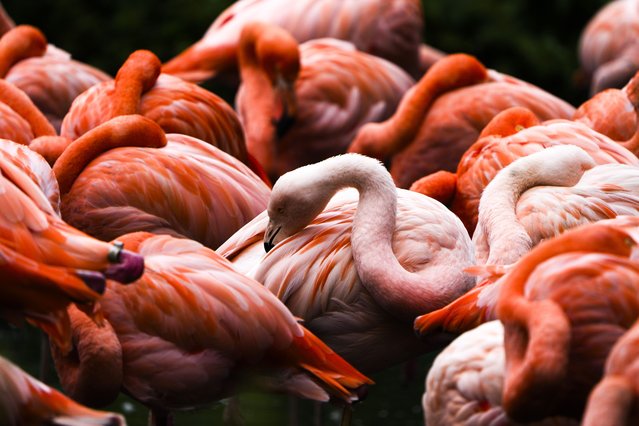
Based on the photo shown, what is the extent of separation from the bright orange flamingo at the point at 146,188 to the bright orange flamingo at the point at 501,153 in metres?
0.67

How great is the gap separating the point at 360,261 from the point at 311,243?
19cm

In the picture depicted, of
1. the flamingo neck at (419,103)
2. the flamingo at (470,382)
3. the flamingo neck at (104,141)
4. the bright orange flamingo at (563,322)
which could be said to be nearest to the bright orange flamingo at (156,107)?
the flamingo neck at (104,141)

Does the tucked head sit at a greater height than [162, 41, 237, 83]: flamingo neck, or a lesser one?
greater

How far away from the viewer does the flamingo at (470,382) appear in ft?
9.61

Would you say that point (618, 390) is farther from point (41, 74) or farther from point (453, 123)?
point (41, 74)

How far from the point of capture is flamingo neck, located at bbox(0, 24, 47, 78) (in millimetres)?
5750

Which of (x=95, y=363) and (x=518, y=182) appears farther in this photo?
(x=518, y=182)

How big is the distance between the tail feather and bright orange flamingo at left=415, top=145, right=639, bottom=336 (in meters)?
0.44

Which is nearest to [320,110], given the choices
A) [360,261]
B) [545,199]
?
[545,199]

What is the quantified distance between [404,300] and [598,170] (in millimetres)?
883

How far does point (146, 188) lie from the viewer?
13.8 feet

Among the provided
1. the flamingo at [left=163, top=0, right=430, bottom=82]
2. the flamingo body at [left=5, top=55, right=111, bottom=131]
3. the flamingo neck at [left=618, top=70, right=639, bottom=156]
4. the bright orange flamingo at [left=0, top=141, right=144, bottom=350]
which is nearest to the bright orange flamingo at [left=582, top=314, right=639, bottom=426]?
the bright orange flamingo at [left=0, top=141, right=144, bottom=350]

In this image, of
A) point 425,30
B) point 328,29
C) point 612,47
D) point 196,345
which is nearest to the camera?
point 196,345

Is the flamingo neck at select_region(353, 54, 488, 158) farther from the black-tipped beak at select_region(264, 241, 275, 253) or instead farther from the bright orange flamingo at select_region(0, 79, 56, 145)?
the black-tipped beak at select_region(264, 241, 275, 253)
